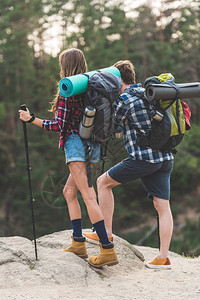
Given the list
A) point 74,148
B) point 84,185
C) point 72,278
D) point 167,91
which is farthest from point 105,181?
point 167,91

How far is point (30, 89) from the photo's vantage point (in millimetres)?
20656

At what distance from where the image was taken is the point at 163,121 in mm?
3869

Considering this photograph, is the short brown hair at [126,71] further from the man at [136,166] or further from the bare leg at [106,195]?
the bare leg at [106,195]

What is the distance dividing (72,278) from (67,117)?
1.46m

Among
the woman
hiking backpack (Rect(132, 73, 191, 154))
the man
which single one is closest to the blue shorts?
the man

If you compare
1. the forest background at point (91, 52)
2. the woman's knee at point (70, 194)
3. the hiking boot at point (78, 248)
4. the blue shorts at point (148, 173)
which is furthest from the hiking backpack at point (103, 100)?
the forest background at point (91, 52)

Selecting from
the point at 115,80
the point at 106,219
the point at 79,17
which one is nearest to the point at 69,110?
the point at 115,80

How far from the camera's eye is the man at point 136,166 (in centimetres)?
399

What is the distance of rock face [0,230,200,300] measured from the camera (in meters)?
3.51

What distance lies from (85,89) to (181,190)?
69.0ft

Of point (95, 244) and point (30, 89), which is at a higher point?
point (30, 89)

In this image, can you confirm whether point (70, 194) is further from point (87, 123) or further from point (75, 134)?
point (87, 123)

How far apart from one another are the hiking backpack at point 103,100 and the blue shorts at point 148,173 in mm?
409

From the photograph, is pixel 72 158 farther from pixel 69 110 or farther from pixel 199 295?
pixel 199 295
